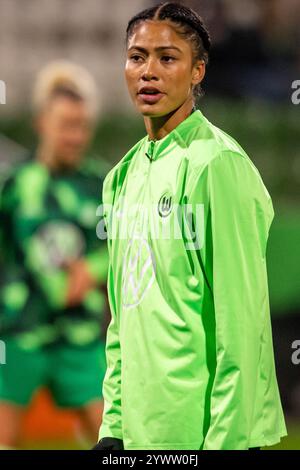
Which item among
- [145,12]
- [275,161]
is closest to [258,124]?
[275,161]

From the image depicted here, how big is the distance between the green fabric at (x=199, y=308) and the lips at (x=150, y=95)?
7cm

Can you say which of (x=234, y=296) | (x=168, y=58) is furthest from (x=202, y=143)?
(x=234, y=296)

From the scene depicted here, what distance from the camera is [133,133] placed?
506 cm

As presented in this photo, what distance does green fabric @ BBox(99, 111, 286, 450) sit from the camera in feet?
5.81

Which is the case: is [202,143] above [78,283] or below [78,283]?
above

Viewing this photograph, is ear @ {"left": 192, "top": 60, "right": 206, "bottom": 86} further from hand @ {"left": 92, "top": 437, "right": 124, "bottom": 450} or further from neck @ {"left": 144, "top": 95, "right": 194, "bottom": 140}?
hand @ {"left": 92, "top": 437, "right": 124, "bottom": 450}

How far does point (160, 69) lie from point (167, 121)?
99 millimetres

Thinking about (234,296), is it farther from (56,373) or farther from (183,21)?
(56,373)

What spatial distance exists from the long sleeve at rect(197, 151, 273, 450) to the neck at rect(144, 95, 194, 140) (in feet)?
0.60

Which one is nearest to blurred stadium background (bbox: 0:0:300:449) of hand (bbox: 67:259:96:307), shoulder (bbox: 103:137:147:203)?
hand (bbox: 67:259:96:307)

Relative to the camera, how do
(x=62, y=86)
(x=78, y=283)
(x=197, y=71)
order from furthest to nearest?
(x=62, y=86) → (x=78, y=283) → (x=197, y=71)

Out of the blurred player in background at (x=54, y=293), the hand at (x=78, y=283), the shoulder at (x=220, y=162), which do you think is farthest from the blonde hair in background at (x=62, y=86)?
the shoulder at (x=220, y=162)

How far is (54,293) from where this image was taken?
12.4 ft

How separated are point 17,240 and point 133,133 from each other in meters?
1.46
